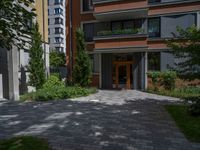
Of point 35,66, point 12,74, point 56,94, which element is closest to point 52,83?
point 35,66

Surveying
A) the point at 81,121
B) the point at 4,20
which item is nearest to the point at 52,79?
the point at 81,121

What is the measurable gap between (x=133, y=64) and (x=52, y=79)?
745 cm

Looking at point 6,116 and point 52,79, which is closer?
point 6,116

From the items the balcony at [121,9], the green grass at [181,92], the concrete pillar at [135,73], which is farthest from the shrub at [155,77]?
the balcony at [121,9]

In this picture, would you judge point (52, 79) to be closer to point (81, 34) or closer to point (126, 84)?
point (81, 34)

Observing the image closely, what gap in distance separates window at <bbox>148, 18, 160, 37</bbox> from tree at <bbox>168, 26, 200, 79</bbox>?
10.6 meters

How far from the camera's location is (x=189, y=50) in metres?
8.60

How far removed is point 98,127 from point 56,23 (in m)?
58.8

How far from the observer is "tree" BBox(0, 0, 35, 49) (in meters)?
4.10

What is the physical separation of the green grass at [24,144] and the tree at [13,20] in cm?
291

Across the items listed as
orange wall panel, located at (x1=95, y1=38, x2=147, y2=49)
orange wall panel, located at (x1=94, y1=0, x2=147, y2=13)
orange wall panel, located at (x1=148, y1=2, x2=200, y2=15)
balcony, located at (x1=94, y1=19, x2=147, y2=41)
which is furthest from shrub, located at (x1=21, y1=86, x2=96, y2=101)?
orange wall panel, located at (x1=148, y1=2, x2=200, y2=15)

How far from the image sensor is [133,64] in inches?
766

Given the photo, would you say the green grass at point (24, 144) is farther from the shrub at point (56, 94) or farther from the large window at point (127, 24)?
the large window at point (127, 24)

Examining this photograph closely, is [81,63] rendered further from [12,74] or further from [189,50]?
[189,50]
